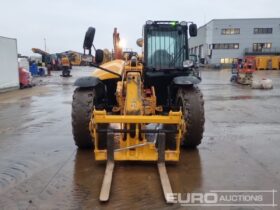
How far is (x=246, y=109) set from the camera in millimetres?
11805

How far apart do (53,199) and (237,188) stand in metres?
2.42

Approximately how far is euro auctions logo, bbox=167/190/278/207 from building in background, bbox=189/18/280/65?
56.6 metres

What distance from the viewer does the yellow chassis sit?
5.18 meters

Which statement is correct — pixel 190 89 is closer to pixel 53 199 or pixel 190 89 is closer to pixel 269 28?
pixel 53 199

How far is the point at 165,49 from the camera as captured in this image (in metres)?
7.18

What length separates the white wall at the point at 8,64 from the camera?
18.3 meters

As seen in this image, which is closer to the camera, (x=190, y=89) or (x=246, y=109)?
(x=190, y=89)

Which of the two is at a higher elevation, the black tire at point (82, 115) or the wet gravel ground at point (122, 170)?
the black tire at point (82, 115)

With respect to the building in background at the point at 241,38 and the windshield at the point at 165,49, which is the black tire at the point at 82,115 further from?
the building in background at the point at 241,38

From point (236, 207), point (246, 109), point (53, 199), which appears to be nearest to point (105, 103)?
point (53, 199)

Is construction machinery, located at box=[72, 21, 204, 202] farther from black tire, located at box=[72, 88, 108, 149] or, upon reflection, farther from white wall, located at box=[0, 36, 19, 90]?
white wall, located at box=[0, 36, 19, 90]

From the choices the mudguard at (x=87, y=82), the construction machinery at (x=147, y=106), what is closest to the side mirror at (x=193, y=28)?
the construction machinery at (x=147, y=106)

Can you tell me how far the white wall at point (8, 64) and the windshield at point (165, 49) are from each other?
521 inches

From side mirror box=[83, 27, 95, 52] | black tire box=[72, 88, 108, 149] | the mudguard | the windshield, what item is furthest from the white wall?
side mirror box=[83, 27, 95, 52]
